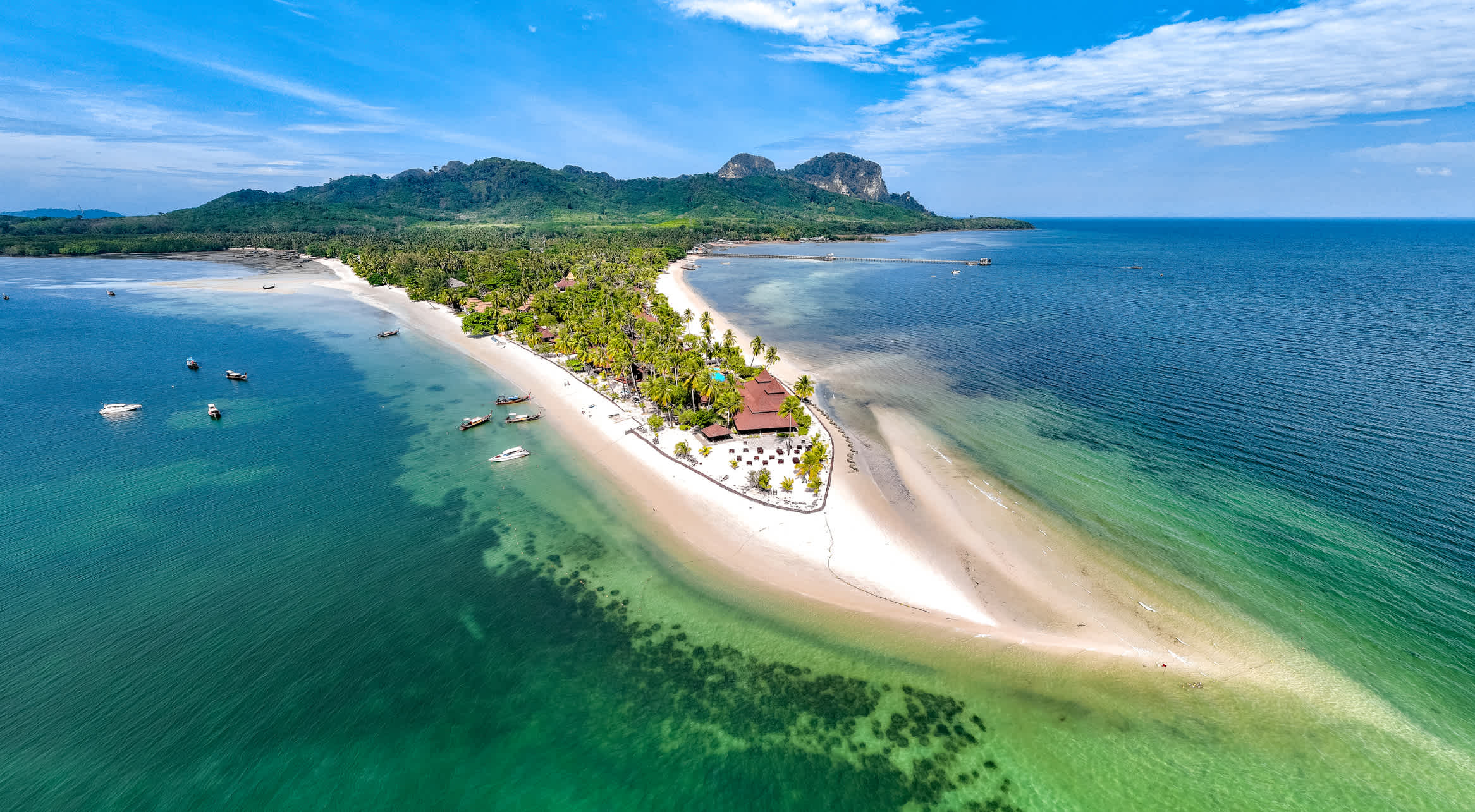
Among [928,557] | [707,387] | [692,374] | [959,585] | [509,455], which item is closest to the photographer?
[959,585]

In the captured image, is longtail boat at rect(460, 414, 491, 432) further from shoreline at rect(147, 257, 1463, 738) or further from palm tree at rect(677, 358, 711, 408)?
palm tree at rect(677, 358, 711, 408)

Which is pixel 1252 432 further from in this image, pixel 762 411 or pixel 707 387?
pixel 707 387

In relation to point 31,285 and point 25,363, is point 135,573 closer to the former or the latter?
point 25,363

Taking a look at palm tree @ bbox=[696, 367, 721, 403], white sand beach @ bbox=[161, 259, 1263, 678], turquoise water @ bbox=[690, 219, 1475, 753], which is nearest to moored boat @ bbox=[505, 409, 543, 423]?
white sand beach @ bbox=[161, 259, 1263, 678]

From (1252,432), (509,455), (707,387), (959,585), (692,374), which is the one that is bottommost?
(959,585)

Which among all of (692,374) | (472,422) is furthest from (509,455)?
(692,374)

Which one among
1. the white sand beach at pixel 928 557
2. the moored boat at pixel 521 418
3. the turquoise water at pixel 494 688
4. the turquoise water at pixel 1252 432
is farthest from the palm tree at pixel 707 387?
the moored boat at pixel 521 418

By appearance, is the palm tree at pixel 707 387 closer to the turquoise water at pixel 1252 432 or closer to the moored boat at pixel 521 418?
the turquoise water at pixel 1252 432
